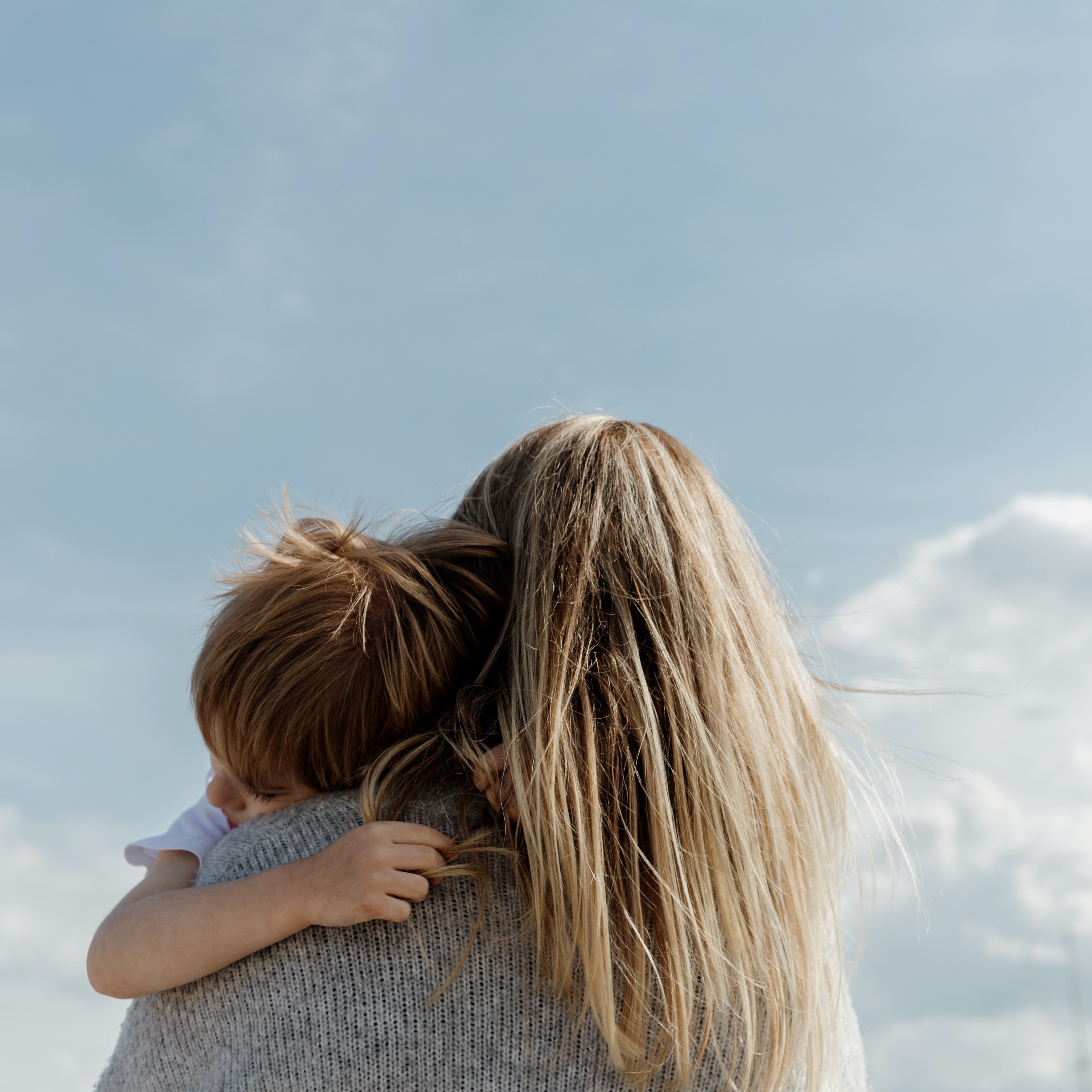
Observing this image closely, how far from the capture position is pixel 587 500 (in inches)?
75.2

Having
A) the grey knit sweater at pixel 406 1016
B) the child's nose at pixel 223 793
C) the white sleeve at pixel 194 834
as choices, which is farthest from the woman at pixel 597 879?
the white sleeve at pixel 194 834

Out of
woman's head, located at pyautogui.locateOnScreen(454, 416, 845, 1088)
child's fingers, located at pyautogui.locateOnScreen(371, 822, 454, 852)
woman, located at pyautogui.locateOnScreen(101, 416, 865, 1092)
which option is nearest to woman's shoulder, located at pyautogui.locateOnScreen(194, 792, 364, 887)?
woman, located at pyautogui.locateOnScreen(101, 416, 865, 1092)

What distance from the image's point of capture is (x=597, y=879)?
5.17 feet

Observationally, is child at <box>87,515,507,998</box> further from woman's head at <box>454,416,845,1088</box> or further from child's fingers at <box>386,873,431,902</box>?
woman's head at <box>454,416,845,1088</box>

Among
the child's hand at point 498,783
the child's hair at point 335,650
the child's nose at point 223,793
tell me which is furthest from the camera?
the child's nose at point 223,793

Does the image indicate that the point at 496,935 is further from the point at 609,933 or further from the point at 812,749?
the point at 812,749

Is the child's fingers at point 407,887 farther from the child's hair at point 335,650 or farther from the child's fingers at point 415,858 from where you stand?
the child's hair at point 335,650

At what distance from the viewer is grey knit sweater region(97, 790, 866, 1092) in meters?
1.54

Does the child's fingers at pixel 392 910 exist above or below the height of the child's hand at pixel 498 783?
below

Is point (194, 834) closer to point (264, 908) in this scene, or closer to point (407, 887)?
point (264, 908)

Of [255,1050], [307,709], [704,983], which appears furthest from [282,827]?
[704,983]

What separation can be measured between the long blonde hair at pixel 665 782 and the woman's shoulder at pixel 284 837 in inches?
8.7

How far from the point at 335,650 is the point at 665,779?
615 mm

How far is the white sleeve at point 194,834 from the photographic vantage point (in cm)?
215
